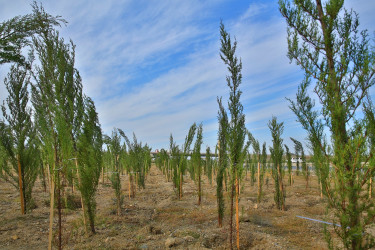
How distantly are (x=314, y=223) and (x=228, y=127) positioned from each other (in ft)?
14.9

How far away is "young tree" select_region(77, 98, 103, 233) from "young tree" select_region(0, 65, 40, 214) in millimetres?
2789

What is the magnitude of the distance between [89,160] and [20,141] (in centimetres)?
360

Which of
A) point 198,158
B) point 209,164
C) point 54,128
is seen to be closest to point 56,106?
point 54,128

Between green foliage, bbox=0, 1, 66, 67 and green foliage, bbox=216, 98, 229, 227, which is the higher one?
green foliage, bbox=0, 1, 66, 67

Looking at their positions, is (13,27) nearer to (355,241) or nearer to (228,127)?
(228,127)

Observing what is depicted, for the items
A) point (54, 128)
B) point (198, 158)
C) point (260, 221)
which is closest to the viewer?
point (54, 128)

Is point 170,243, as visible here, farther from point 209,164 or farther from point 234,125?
point 209,164

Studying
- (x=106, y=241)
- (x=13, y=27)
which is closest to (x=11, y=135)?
(x=13, y=27)

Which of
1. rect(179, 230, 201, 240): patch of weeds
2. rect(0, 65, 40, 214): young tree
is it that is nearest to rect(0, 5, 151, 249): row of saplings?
rect(0, 65, 40, 214): young tree

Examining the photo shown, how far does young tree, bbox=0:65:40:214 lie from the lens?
864cm

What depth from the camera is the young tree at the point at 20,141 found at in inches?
340

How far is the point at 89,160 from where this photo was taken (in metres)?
6.73

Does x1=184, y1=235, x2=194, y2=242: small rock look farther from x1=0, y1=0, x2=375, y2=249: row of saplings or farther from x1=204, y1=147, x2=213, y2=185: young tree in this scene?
x1=204, y1=147, x2=213, y2=185: young tree

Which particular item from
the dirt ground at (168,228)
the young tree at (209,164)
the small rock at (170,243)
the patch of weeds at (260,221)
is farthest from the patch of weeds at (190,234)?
the young tree at (209,164)
